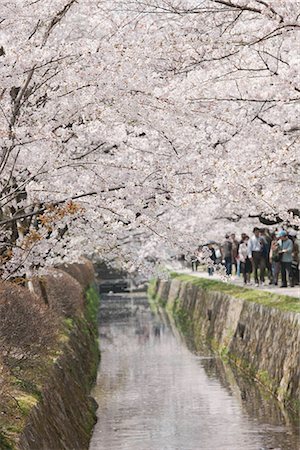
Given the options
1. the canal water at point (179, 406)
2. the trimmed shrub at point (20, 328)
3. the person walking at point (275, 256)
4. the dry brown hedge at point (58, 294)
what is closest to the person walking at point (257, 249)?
the person walking at point (275, 256)

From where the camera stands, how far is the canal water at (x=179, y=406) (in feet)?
49.5

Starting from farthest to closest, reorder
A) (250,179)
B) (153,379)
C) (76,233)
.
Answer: (153,379), (76,233), (250,179)

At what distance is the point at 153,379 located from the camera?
73.9 feet

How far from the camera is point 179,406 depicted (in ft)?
61.1

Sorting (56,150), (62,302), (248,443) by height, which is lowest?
(248,443)

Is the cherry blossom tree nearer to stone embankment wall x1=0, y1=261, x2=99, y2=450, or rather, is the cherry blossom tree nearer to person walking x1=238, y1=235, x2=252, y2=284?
stone embankment wall x1=0, y1=261, x2=99, y2=450

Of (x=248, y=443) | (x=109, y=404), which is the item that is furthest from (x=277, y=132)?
(x=109, y=404)

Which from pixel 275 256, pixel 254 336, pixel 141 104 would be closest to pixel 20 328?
pixel 141 104

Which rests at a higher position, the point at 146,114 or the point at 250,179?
the point at 146,114

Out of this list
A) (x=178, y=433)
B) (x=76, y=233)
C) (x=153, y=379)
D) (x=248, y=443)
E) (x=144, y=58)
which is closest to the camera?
(x=144, y=58)

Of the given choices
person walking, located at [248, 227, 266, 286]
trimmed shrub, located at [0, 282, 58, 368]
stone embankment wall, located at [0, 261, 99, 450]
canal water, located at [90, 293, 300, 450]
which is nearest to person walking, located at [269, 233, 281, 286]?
person walking, located at [248, 227, 266, 286]

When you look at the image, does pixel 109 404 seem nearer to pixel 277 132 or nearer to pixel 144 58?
pixel 277 132

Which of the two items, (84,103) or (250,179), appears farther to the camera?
(84,103)

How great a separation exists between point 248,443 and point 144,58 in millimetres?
7002
